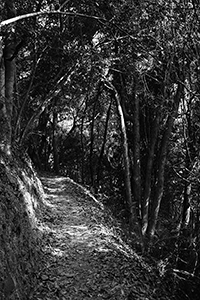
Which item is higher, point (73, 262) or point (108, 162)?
point (108, 162)

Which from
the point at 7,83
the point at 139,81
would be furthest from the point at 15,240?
the point at 139,81

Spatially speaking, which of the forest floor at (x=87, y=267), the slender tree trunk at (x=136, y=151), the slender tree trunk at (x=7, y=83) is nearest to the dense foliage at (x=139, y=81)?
the slender tree trunk at (x=136, y=151)

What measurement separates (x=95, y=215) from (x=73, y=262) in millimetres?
3176

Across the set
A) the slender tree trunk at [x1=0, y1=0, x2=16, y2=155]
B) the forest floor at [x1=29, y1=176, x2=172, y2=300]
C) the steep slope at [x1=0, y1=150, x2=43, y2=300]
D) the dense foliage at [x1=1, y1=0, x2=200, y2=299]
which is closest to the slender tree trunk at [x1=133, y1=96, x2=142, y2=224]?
the dense foliage at [x1=1, y1=0, x2=200, y2=299]

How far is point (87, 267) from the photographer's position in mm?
5520

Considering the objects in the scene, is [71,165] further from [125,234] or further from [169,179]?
[125,234]

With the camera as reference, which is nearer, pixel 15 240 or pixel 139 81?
pixel 15 240

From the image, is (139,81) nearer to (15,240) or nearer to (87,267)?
(87,267)

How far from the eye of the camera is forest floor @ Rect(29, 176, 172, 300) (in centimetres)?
481

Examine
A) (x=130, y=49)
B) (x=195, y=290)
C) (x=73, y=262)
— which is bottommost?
(x=195, y=290)

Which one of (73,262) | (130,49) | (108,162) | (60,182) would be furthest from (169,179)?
(73,262)

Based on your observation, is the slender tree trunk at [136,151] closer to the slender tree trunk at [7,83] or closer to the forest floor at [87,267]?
the forest floor at [87,267]

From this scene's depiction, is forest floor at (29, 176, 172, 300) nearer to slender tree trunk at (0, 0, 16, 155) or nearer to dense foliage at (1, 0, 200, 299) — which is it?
dense foliage at (1, 0, 200, 299)

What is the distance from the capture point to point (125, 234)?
8.74m
